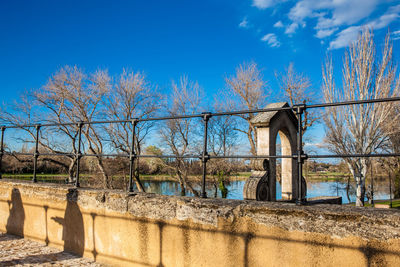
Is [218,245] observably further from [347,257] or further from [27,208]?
[27,208]

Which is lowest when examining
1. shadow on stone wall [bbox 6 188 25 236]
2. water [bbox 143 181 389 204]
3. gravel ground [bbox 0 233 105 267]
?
water [bbox 143 181 389 204]

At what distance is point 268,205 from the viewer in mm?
2326

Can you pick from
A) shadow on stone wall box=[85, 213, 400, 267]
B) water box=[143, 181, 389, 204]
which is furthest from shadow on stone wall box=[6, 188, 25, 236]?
water box=[143, 181, 389, 204]

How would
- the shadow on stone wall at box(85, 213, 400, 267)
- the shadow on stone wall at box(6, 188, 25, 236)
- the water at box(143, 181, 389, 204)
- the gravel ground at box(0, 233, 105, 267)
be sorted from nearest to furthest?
the shadow on stone wall at box(85, 213, 400, 267)
the gravel ground at box(0, 233, 105, 267)
the shadow on stone wall at box(6, 188, 25, 236)
the water at box(143, 181, 389, 204)

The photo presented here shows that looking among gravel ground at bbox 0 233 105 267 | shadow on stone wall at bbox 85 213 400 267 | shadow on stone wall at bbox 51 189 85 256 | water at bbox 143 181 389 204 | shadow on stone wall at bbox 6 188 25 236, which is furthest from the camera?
water at bbox 143 181 389 204

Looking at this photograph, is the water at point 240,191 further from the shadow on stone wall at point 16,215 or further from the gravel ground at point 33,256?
the gravel ground at point 33,256

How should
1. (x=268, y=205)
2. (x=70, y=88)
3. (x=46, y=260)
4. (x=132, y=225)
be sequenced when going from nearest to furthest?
(x=268, y=205) → (x=132, y=225) → (x=46, y=260) → (x=70, y=88)

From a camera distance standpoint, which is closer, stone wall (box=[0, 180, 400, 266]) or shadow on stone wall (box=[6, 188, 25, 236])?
stone wall (box=[0, 180, 400, 266])

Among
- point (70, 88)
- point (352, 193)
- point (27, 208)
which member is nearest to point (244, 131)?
point (352, 193)

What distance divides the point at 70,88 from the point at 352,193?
25.6m

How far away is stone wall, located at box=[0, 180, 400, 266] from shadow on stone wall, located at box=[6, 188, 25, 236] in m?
0.05

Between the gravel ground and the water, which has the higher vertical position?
the gravel ground

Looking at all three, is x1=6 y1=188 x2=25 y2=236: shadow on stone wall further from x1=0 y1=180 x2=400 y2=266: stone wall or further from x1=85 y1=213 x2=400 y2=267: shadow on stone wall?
x1=85 y1=213 x2=400 y2=267: shadow on stone wall

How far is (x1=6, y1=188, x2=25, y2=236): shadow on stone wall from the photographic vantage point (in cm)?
416
